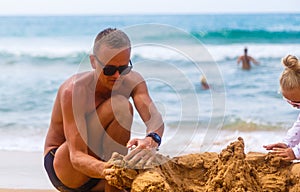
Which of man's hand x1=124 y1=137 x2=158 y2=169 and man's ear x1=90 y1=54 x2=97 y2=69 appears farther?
man's ear x1=90 y1=54 x2=97 y2=69

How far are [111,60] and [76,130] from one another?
39 cm

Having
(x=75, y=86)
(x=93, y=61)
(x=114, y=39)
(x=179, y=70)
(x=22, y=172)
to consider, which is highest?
(x=114, y=39)

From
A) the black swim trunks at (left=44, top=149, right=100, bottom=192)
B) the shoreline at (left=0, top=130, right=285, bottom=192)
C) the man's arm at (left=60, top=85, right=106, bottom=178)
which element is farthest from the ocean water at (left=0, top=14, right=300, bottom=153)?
the black swim trunks at (left=44, top=149, right=100, bottom=192)

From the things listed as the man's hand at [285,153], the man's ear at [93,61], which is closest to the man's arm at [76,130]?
the man's ear at [93,61]

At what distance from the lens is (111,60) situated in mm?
3029

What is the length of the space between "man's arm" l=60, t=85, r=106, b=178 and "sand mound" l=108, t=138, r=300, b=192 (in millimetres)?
293

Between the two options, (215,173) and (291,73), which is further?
(291,73)

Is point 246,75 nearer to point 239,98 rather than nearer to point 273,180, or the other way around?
point 239,98

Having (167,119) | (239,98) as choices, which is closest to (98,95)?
(167,119)

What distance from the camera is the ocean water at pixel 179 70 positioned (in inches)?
149

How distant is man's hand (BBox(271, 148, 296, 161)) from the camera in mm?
2979

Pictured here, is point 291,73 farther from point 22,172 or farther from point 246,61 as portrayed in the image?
point 246,61

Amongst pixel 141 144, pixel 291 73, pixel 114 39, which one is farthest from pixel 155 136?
pixel 291 73

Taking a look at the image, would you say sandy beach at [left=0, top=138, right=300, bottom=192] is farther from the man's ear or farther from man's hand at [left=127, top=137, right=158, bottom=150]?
the man's ear
